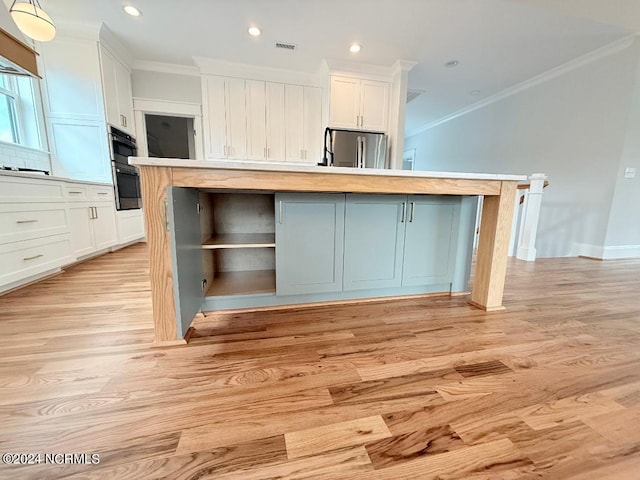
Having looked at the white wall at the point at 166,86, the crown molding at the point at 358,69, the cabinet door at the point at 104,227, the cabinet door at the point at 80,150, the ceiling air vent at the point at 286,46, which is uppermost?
the ceiling air vent at the point at 286,46

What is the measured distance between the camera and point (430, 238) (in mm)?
1885

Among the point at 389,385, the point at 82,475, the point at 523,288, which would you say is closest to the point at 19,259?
the point at 82,475

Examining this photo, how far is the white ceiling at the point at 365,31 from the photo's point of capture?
8.50ft

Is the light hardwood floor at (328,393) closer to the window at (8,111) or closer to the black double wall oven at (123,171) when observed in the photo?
the black double wall oven at (123,171)

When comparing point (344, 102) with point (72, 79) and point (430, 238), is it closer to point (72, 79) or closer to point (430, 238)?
point (430, 238)

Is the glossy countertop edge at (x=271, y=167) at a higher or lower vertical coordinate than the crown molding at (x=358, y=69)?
lower

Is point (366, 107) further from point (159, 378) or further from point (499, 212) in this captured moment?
point (159, 378)

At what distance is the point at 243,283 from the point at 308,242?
583 millimetres

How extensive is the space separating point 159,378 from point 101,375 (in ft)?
0.83

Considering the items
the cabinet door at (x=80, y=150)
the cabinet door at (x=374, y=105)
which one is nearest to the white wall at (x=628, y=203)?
the cabinet door at (x=374, y=105)

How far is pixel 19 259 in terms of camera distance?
2.02 metres

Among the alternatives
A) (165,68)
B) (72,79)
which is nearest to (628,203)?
(165,68)

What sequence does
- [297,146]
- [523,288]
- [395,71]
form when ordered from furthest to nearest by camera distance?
[297,146], [395,71], [523,288]

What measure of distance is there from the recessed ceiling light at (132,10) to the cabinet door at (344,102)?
233 cm
